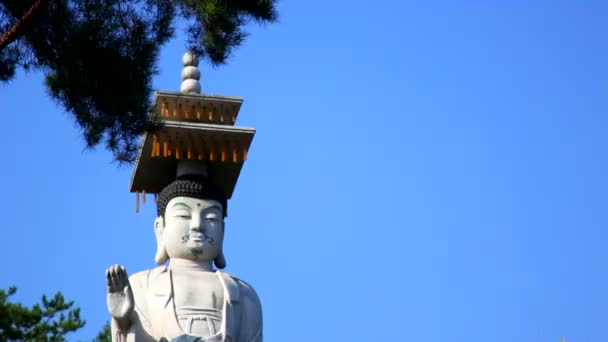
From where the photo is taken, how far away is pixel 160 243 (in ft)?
34.8

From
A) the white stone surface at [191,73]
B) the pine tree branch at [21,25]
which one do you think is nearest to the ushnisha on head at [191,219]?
the white stone surface at [191,73]

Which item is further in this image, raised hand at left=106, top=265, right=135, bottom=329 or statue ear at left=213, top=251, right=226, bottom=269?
statue ear at left=213, top=251, right=226, bottom=269

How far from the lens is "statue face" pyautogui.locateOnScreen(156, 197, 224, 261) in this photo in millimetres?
10320

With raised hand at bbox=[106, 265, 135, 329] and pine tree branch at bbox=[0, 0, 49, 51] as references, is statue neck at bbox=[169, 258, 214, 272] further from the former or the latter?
pine tree branch at bbox=[0, 0, 49, 51]

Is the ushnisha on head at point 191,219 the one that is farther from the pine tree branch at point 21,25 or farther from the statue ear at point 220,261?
the pine tree branch at point 21,25

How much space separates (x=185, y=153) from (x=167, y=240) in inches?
30.4

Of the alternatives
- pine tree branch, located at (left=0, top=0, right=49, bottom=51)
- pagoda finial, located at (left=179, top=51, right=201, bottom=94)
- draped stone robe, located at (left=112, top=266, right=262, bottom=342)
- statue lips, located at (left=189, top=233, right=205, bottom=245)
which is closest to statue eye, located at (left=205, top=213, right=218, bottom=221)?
statue lips, located at (left=189, top=233, right=205, bottom=245)

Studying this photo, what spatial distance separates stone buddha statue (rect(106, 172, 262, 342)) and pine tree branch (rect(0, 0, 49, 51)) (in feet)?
6.86

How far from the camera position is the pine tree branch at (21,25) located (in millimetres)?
8133

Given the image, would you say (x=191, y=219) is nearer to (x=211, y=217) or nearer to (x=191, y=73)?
(x=211, y=217)

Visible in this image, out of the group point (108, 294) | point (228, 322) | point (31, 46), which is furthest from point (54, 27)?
point (228, 322)

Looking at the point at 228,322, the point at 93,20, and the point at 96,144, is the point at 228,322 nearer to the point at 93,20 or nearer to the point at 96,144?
the point at 96,144

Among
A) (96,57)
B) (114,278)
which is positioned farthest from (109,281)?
(96,57)

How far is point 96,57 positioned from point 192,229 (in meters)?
2.38
